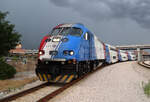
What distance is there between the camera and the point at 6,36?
1855cm

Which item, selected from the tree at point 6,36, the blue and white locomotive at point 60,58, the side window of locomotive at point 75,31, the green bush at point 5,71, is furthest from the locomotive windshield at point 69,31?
the tree at point 6,36

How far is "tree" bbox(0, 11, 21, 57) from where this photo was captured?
1825 centimetres

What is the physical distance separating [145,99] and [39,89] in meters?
4.91

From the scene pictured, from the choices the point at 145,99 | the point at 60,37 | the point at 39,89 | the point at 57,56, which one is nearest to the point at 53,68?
the point at 57,56

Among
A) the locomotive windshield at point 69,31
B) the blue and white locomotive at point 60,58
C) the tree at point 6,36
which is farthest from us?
the tree at point 6,36

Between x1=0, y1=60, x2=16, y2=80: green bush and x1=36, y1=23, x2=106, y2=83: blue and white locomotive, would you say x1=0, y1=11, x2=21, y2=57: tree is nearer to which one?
x1=0, y1=60, x2=16, y2=80: green bush

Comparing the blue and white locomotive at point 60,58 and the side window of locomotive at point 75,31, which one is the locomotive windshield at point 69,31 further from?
the blue and white locomotive at point 60,58

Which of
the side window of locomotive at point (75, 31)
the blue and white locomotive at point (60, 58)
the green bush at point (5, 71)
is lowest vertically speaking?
the green bush at point (5, 71)

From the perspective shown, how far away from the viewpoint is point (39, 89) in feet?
24.8

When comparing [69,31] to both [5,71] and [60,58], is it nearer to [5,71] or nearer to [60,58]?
[60,58]

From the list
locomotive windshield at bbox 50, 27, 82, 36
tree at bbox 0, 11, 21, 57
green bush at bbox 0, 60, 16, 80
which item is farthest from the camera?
tree at bbox 0, 11, 21, 57

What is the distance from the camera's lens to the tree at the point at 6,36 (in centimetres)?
1825

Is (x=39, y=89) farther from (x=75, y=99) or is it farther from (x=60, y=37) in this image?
(x=60, y=37)

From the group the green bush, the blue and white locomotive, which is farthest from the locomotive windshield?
the green bush
